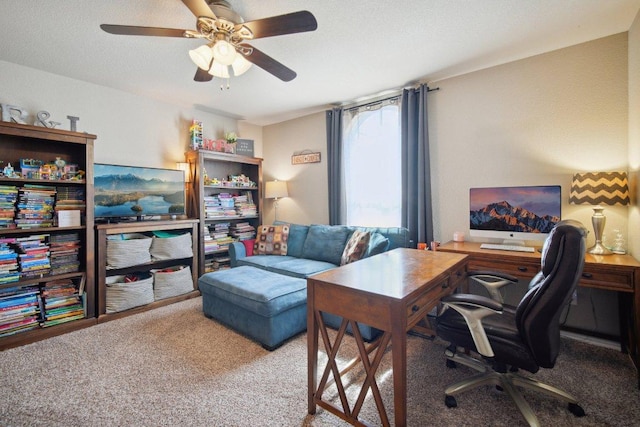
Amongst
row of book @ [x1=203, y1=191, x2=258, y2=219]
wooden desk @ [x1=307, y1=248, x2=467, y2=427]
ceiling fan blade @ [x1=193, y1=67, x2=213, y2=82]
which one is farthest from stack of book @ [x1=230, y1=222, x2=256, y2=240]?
wooden desk @ [x1=307, y1=248, x2=467, y2=427]

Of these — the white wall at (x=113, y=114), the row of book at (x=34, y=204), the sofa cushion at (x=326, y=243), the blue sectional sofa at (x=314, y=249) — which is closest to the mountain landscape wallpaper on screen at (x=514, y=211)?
the blue sectional sofa at (x=314, y=249)

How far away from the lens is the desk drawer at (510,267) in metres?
2.17

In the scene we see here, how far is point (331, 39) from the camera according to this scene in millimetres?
2283

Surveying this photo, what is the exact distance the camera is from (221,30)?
1768mm

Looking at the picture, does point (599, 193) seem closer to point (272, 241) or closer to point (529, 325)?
point (529, 325)

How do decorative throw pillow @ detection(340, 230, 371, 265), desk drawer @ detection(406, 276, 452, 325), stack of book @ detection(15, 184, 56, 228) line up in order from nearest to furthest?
desk drawer @ detection(406, 276, 452, 325) → stack of book @ detection(15, 184, 56, 228) → decorative throw pillow @ detection(340, 230, 371, 265)

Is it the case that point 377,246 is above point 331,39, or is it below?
below

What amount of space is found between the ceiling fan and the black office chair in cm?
171

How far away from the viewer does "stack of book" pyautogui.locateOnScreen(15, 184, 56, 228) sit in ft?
8.20

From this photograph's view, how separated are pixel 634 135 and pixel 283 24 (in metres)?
2.63

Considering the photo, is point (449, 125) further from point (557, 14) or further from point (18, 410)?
point (18, 410)

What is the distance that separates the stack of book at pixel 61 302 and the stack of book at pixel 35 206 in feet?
1.93

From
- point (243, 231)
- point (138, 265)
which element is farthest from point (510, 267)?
point (138, 265)

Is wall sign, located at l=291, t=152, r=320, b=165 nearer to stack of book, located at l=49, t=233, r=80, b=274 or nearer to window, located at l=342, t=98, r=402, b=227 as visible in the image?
window, located at l=342, t=98, r=402, b=227
